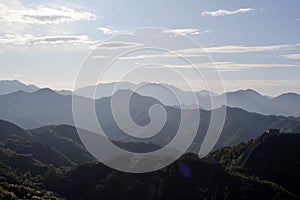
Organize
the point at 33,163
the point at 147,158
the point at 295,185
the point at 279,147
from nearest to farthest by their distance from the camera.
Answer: the point at 295,185
the point at 147,158
the point at 279,147
the point at 33,163

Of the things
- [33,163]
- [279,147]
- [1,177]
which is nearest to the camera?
[1,177]

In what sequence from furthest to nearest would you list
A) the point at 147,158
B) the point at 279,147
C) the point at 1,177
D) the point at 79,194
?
the point at 279,147
the point at 147,158
the point at 79,194
the point at 1,177

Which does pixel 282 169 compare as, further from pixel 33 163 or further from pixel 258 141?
pixel 33 163

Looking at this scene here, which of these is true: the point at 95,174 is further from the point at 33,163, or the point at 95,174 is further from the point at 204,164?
the point at 33,163

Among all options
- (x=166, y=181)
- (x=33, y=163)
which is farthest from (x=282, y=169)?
(x=33, y=163)

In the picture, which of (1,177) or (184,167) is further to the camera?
(184,167)

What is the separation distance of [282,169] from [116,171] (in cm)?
5801


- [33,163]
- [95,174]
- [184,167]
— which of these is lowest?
[33,163]

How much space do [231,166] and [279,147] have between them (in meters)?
24.3

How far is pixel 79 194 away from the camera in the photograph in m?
113

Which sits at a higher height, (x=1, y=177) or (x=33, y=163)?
(x=1, y=177)

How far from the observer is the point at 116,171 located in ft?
393

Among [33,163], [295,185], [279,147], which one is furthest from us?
[33,163]

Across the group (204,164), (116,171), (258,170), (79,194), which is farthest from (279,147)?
(79,194)
